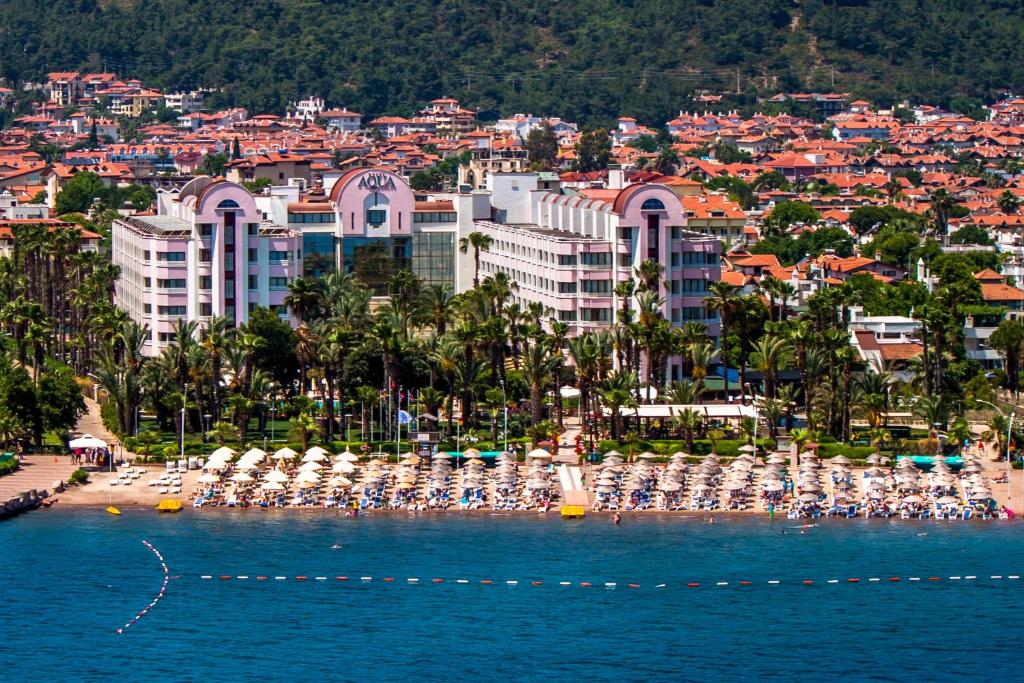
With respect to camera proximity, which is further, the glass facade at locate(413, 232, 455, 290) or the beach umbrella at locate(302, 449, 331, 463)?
the glass facade at locate(413, 232, 455, 290)

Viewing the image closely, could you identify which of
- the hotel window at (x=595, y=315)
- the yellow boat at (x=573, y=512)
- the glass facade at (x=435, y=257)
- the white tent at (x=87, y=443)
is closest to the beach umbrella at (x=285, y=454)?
the white tent at (x=87, y=443)

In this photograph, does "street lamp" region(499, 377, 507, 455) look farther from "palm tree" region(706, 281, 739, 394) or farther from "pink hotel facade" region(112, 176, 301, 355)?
"pink hotel facade" region(112, 176, 301, 355)

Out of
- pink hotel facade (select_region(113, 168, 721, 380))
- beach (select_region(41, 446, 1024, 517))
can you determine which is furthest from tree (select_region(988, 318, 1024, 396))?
beach (select_region(41, 446, 1024, 517))

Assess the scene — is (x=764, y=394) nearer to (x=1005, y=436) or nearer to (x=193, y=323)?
(x=1005, y=436)

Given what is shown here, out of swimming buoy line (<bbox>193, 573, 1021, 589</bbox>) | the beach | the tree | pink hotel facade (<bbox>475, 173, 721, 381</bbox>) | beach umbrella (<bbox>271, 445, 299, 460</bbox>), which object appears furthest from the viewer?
pink hotel facade (<bbox>475, 173, 721, 381</bbox>)

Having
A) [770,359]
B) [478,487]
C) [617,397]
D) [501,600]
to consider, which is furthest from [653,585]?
[770,359]

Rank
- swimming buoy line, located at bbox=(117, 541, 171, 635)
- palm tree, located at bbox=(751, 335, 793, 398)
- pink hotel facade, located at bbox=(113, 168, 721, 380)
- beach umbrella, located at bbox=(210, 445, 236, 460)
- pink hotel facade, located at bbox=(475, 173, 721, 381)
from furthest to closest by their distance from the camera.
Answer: pink hotel facade, located at bbox=(113, 168, 721, 380) → pink hotel facade, located at bbox=(475, 173, 721, 381) → palm tree, located at bbox=(751, 335, 793, 398) → beach umbrella, located at bbox=(210, 445, 236, 460) → swimming buoy line, located at bbox=(117, 541, 171, 635)

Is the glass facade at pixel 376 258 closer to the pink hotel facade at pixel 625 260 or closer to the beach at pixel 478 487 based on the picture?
the pink hotel facade at pixel 625 260
